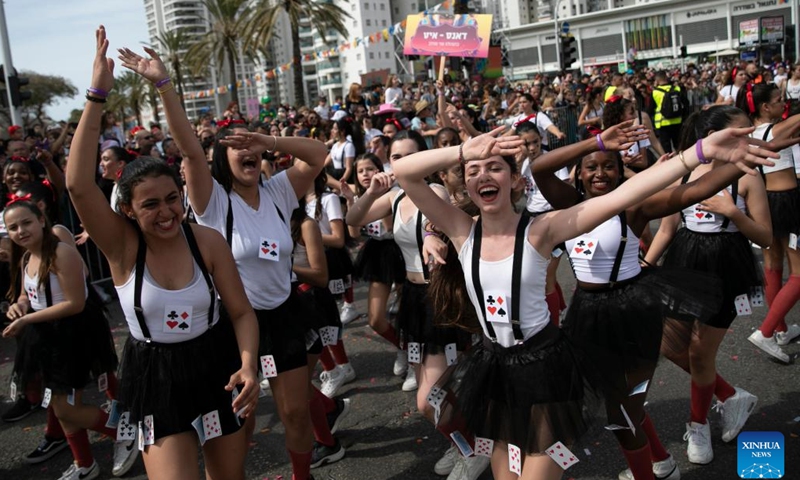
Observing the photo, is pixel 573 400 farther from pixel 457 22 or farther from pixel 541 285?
pixel 457 22

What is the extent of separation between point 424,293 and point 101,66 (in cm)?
241

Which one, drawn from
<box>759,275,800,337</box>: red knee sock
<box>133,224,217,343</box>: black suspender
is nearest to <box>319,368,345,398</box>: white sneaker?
<box>133,224,217,343</box>: black suspender

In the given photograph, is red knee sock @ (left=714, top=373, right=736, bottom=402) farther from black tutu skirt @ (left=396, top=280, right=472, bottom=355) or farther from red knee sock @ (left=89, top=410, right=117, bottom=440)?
red knee sock @ (left=89, top=410, right=117, bottom=440)

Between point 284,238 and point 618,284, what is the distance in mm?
1802

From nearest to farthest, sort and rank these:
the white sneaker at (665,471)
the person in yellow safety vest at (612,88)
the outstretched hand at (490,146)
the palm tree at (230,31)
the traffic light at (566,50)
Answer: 1. the outstretched hand at (490,146)
2. the white sneaker at (665,471)
3. the person in yellow safety vest at (612,88)
4. the traffic light at (566,50)
5. the palm tree at (230,31)

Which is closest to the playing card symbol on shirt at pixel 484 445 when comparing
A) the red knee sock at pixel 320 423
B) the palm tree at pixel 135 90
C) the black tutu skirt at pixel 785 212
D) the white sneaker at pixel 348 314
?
the red knee sock at pixel 320 423

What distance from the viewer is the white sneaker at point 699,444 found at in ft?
12.9

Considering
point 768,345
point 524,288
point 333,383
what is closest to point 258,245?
point 524,288

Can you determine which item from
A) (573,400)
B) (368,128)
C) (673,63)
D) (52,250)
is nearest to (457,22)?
(368,128)

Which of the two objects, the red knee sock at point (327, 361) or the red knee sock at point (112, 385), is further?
the red knee sock at point (327, 361)

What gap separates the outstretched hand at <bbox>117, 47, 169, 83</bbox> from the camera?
10.3 ft

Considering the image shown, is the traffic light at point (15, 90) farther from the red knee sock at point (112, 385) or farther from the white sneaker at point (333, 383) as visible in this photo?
the white sneaker at point (333, 383)

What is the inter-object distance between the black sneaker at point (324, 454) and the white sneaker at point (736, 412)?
95.1 inches

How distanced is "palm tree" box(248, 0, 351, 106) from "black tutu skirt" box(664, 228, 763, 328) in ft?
76.8
